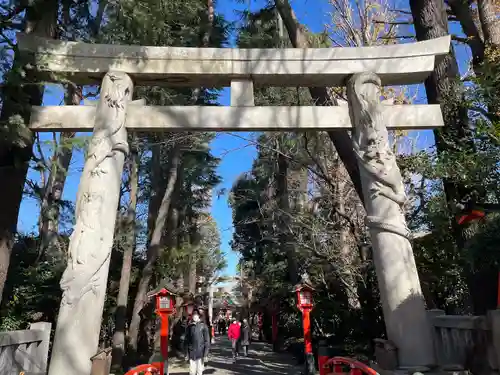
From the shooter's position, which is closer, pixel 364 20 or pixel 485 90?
pixel 485 90

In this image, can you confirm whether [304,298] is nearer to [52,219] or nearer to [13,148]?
[13,148]

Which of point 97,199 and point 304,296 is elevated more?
point 97,199

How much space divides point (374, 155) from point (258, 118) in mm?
1896

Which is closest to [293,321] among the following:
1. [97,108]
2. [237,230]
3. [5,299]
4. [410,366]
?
[237,230]

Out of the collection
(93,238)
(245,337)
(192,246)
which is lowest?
(245,337)

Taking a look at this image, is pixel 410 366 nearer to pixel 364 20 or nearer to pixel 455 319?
pixel 455 319

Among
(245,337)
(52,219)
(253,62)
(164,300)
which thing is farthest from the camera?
(245,337)

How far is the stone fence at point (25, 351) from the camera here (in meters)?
4.76

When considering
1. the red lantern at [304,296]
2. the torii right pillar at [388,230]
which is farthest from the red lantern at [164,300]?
the torii right pillar at [388,230]

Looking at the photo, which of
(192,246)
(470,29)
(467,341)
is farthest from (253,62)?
(192,246)

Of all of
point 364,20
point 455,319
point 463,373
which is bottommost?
point 463,373

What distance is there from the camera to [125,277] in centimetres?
1159

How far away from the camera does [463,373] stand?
4.48 m

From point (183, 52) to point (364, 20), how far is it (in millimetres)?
7255
